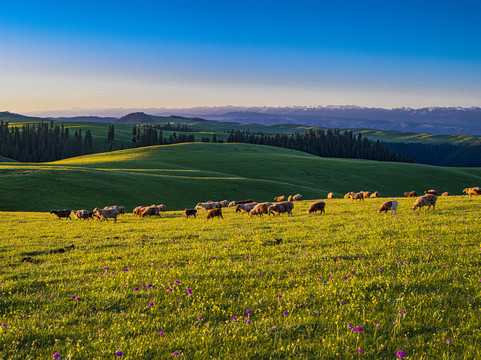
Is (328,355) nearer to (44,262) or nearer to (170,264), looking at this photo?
(170,264)

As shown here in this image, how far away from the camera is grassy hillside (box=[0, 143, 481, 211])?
50.9 metres

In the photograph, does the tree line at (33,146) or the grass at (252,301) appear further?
the tree line at (33,146)

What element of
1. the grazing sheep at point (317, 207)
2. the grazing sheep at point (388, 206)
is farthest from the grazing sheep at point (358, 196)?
the grazing sheep at point (317, 207)

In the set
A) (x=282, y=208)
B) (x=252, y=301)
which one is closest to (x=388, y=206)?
(x=282, y=208)

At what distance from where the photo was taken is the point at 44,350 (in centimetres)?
580

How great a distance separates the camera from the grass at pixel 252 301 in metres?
5.86

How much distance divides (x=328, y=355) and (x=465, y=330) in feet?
10.2

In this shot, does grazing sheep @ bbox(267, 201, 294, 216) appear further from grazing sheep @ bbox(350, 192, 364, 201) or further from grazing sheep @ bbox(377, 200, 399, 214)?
grazing sheep @ bbox(350, 192, 364, 201)

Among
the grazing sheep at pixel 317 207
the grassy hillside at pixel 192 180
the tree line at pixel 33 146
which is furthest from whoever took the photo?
the tree line at pixel 33 146

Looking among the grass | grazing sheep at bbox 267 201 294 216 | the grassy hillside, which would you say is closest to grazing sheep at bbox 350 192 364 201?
grazing sheep at bbox 267 201 294 216

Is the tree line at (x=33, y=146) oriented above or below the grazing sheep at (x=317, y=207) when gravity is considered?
above

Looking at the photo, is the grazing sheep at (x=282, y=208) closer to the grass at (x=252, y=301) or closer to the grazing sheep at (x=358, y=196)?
the grass at (x=252, y=301)

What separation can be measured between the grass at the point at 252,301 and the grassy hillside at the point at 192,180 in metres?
40.2

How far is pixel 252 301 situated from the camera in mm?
7797
